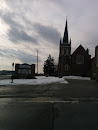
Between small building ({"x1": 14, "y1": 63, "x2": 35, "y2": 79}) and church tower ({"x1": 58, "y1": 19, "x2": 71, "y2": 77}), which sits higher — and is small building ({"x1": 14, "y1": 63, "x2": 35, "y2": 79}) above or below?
below

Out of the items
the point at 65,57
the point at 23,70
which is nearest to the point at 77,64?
the point at 65,57

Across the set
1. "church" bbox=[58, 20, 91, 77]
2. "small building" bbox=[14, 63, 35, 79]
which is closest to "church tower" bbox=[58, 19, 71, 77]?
"church" bbox=[58, 20, 91, 77]

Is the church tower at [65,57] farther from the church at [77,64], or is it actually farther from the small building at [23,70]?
the small building at [23,70]

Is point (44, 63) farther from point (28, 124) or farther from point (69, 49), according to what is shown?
point (28, 124)

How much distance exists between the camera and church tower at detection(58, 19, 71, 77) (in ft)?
235

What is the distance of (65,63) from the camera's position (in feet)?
242

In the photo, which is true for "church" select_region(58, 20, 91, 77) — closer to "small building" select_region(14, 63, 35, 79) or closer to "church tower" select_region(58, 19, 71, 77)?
"church tower" select_region(58, 19, 71, 77)

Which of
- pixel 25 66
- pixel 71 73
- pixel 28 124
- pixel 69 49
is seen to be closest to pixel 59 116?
pixel 28 124

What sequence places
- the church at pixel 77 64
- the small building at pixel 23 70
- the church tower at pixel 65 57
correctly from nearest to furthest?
the small building at pixel 23 70, the church at pixel 77 64, the church tower at pixel 65 57

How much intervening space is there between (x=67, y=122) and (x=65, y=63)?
225 ft

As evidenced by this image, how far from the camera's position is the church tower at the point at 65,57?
235 ft

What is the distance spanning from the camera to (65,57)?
250 feet

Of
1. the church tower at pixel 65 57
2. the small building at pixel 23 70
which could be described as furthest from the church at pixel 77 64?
the small building at pixel 23 70

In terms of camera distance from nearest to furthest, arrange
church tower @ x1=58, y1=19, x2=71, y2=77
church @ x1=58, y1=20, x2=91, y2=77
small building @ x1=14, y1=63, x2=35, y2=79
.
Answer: small building @ x1=14, y1=63, x2=35, y2=79 → church @ x1=58, y1=20, x2=91, y2=77 → church tower @ x1=58, y1=19, x2=71, y2=77
